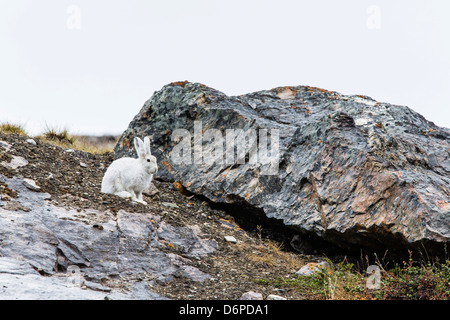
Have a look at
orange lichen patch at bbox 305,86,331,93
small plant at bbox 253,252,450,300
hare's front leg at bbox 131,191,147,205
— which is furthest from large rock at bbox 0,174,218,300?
orange lichen patch at bbox 305,86,331,93

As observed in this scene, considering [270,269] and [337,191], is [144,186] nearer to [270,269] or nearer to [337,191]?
[270,269]

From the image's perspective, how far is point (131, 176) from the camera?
8.71 m

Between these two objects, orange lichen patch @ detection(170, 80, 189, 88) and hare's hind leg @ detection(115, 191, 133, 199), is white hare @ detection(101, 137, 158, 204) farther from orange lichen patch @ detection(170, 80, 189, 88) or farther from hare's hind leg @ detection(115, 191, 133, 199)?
orange lichen patch @ detection(170, 80, 189, 88)

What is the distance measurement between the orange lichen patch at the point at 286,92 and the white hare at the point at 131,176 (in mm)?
4704

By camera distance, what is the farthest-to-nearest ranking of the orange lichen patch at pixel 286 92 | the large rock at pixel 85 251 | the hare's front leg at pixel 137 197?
the orange lichen patch at pixel 286 92, the hare's front leg at pixel 137 197, the large rock at pixel 85 251

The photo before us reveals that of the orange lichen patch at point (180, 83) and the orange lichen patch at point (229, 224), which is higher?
the orange lichen patch at point (180, 83)

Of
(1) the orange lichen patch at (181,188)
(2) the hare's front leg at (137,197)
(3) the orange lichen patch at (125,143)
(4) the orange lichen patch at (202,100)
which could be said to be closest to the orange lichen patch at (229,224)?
(1) the orange lichen patch at (181,188)

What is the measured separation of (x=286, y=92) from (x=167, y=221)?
5649mm

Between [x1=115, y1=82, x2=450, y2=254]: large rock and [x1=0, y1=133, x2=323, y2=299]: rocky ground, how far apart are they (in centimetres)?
61

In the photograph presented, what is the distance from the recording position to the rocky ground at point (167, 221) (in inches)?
253

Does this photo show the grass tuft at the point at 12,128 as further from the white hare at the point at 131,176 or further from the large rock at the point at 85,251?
the white hare at the point at 131,176

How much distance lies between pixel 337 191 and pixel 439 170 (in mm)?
2036

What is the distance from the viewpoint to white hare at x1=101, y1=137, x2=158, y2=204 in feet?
28.6
